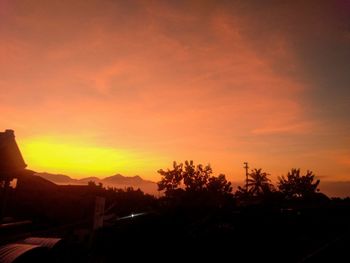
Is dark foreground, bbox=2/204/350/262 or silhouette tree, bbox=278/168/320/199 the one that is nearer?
dark foreground, bbox=2/204/350/262

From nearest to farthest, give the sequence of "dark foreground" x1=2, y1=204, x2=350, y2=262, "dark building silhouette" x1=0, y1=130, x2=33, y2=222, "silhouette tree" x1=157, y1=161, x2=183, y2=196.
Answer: "dark foreground" x1=2, y1=204, x2=350, y2=262 → "dark building silhouette" x1=0, y1=130, x2=33, y2=222 → "silhouette tree" x1=157, y1=161, x2=183, y2=196

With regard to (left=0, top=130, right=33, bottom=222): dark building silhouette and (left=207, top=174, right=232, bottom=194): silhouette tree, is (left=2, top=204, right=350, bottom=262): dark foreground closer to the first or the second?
(left=0, top=130, right=33, bottom=222): dark building silhouette

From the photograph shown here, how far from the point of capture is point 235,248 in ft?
38.3

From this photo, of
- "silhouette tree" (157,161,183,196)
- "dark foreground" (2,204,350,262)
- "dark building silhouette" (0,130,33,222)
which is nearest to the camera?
"dark foreground" (2,204,350,262)

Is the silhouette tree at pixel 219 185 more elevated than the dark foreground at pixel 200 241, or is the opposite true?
the silhouette tree at pixel 219 185

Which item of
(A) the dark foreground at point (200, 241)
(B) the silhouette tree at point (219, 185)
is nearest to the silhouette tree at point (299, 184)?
(B) the silhouette tree at point (219, 185)

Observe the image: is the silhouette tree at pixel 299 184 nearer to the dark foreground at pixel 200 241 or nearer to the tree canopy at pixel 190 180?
the tree canopy at pixel 190 180

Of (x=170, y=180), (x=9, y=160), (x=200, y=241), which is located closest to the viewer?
(x=200, y=241)

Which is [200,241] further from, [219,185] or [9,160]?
[219,185]

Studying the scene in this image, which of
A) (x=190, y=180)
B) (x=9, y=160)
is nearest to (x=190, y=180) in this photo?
(x=190, y=180)

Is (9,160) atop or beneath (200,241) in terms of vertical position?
atop

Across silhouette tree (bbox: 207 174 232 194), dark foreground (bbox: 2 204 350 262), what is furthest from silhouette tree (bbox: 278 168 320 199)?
Result: dark foreground (bbox: 2 204 350 262)

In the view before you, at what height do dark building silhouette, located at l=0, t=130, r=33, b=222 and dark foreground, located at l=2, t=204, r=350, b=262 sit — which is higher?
dark building silhouette, located at l=0, t=130, r=33, b=222

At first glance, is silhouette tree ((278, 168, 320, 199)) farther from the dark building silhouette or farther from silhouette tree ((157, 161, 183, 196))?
the dark building silhouette
